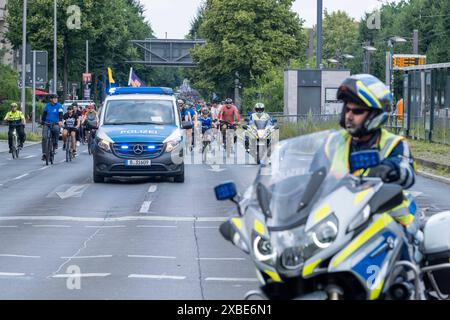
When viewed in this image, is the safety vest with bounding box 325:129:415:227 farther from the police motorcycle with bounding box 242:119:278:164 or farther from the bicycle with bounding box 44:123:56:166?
the bicycle with bounding box 44:123:56:166

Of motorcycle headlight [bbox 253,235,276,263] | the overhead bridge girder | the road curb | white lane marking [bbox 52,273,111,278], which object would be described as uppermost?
the overhead bridge girder

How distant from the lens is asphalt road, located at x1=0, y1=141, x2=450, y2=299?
9.73 metres

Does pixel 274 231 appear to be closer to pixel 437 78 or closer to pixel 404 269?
pixel 404 269

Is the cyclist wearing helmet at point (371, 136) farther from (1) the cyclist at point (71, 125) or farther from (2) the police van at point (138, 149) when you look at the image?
(1) the cyclist at point (71, 125)

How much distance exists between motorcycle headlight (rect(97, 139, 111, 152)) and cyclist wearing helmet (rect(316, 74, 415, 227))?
16300 mm

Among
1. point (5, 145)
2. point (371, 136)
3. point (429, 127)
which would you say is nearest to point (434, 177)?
point (429, 127)

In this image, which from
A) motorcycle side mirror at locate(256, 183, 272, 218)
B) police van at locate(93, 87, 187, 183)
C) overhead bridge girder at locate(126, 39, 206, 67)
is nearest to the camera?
motorcycle side mirror at locate(256, 183, 272, 218)

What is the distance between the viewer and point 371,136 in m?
6.94

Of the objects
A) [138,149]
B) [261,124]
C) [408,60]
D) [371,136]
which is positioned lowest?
[138,149]

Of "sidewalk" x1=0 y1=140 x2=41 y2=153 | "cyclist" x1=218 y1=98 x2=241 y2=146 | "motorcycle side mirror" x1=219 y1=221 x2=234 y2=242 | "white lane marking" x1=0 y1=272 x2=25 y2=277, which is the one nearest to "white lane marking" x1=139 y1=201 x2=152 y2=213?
"white lane marking" x1=0 y1=272 x2=25 y2=277

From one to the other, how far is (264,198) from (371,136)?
1.00m

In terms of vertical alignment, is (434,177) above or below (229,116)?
below

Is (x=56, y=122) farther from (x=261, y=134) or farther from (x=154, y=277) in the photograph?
(x=154, y=277)
